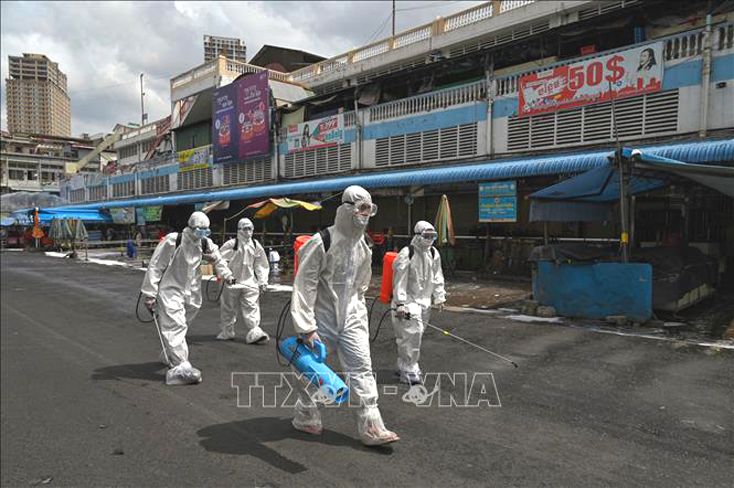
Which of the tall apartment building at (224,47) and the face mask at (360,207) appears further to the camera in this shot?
the tall apartment building at (224,47)

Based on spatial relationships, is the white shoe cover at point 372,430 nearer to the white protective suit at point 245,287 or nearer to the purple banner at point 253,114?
the white protective suit at point 245,287

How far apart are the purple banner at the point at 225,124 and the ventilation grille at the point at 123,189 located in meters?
14.1

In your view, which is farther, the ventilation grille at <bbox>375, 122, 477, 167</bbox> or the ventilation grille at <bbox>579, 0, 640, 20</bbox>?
the ventilation grille at <bbox>375, 122, 477, 167</bbox>

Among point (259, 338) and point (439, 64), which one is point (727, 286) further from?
point (259, 338)

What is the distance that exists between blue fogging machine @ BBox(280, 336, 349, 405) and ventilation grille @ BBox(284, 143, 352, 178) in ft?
56.2

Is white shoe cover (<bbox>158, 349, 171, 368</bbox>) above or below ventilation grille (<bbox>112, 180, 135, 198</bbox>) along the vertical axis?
below

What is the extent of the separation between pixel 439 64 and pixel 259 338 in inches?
515

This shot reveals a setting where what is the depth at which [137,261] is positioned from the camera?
76.3 ft

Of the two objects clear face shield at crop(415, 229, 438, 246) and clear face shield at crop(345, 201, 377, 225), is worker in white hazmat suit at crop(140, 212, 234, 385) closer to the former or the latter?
clear face shield at crop(415, 229, 438, 246)

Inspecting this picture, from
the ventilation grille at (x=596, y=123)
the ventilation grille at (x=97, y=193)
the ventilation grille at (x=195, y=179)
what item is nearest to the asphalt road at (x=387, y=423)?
the ventilation grille at (x=596, y=123)

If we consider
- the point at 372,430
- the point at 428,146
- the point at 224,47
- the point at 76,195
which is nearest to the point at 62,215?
the point at 76,195

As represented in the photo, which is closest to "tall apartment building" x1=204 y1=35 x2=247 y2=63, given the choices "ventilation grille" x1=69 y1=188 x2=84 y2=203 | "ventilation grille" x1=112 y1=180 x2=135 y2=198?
"ventilation grille" x1=69 y1=188 x2=84 y2=203

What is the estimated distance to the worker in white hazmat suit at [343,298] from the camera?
371cm

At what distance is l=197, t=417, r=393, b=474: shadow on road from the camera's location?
357 cm
